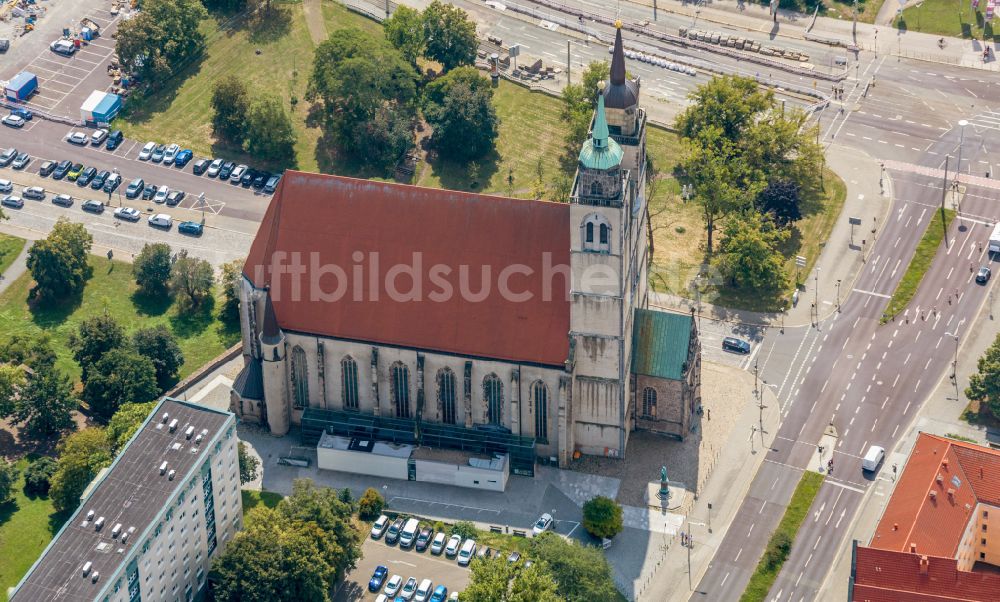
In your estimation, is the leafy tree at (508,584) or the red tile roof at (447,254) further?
the red tile roof at (447,254)

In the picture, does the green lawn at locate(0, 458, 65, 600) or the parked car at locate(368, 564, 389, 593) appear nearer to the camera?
the parked car at locate(368, 564, 389, 593)

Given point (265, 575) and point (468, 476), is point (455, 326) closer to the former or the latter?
point (468, 476)

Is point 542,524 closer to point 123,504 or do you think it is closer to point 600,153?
point 600,153

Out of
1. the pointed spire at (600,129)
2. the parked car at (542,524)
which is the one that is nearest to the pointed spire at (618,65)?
the pointed spire at (600,129)

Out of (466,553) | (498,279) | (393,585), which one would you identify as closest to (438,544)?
(466,553)

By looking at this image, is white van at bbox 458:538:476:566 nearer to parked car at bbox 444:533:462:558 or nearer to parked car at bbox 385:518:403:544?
parked car at bbox 444:533:462:558

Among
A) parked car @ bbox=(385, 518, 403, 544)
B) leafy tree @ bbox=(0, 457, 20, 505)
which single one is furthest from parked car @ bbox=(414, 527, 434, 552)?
leafy tree @ bbox=(0, 457, 20, 505)

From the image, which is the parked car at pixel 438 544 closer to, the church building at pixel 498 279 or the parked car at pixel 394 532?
the parked car at pixel 394 532
